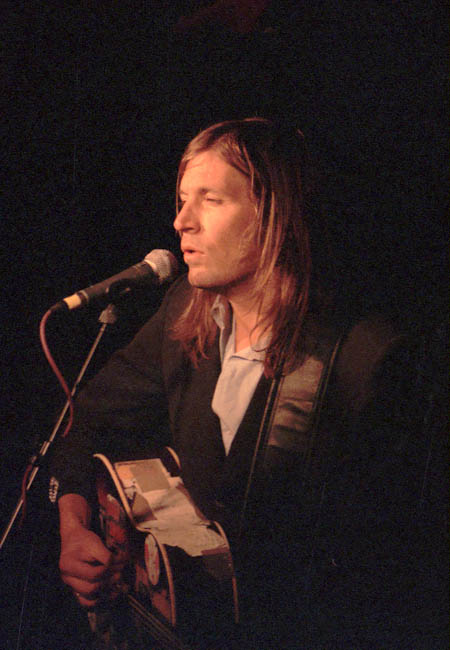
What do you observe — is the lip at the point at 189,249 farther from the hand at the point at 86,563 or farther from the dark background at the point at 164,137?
the hand at the point at 86,563

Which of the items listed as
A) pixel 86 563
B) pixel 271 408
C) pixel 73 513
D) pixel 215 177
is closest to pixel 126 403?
pixel 73 513

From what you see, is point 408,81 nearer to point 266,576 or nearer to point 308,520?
point 308,520

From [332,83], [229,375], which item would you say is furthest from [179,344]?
[332,83]

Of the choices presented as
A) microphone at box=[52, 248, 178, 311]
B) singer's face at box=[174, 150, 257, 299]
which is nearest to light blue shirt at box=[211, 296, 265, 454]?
singer's face at box=[174, 150, 257, 299]

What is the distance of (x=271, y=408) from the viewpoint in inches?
47.4

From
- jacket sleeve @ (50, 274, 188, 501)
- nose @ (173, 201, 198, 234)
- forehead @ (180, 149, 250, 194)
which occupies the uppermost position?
forehead @ (180, 149, 250, 194)

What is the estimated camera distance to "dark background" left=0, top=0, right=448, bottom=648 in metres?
1.29

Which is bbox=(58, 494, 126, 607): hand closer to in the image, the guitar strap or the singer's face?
the guitar strap

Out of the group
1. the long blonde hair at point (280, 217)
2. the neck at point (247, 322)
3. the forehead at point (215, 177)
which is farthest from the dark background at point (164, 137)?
the neck at point (247, 322)

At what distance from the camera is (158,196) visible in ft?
4.95

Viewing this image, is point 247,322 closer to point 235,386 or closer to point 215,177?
point 235,386

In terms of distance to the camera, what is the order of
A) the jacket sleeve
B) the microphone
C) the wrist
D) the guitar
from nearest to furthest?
1. the microphone
2. the guitar
3. the wrist
4. the jacket sleeve

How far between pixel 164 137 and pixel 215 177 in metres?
0.36

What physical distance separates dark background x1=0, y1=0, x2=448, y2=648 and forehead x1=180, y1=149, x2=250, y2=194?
187mm
